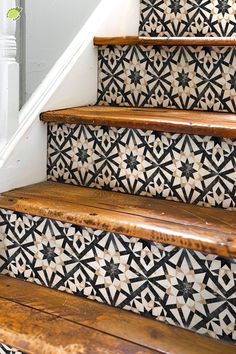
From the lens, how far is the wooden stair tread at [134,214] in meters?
1.12

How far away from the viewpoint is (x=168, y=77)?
1689 millimetres

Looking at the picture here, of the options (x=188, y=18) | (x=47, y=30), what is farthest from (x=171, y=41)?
(x=47, y=30)

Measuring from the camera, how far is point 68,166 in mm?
1577

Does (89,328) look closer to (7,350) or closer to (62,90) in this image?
(7,350)

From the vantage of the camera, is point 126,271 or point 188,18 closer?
point 126,271

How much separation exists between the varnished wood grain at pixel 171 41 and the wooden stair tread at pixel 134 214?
1.69ft

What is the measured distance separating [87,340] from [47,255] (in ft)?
1.05

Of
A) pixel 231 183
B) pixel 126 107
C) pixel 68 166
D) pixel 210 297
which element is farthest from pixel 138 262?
pixel 126 107

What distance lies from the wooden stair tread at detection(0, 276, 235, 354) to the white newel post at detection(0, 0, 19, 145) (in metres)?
0.47

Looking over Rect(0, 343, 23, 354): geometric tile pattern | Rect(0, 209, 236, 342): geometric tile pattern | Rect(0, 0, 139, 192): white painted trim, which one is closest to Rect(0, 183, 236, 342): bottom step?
Rect(0, 209, 236, 342): geometric tile pattern

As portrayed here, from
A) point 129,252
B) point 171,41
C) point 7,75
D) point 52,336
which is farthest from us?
point 171,41

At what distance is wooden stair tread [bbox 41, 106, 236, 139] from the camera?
133cm

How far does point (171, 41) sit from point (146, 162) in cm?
44

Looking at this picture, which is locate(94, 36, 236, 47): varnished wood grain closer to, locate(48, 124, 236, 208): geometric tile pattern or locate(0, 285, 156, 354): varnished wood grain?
locate(48, 124, 236, 208): geometric tile pattern
